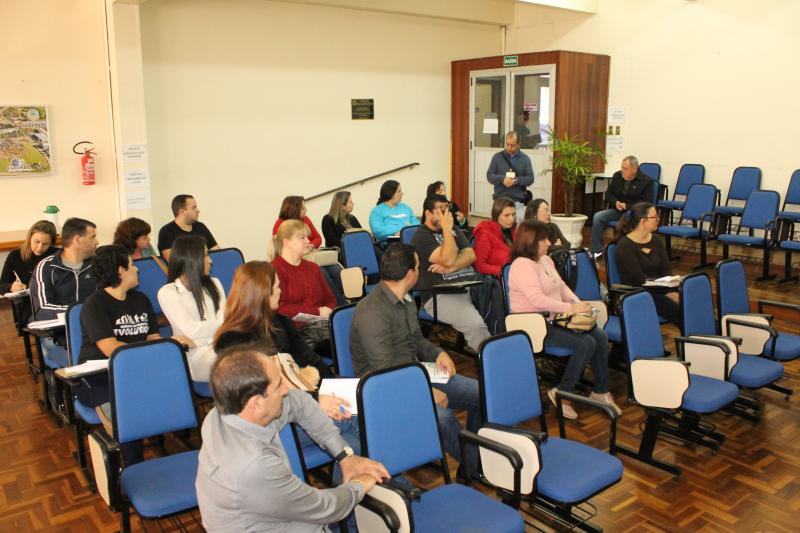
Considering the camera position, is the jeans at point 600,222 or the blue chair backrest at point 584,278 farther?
the jeans at point 600,222

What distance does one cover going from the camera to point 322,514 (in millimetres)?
2193

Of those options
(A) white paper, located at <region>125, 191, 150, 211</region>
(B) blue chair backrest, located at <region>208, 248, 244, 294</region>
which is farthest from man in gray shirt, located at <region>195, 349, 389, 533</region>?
(A) white paper, located at <region>125, 191, 150, 211</region>

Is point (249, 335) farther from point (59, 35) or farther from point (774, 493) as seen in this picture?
point (59, 35)

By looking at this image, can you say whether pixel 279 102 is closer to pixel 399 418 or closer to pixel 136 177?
pixel 136 177

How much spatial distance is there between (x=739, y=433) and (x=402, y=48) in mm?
7479

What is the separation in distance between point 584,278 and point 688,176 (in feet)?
15.5

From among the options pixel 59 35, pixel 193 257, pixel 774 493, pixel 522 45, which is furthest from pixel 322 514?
pixel 522 45

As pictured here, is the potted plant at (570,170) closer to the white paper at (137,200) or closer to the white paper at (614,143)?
the white paper at (614,143)

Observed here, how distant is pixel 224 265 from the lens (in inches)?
217

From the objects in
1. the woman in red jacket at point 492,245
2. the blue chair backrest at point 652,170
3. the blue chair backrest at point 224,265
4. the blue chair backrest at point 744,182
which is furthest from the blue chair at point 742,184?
the blue chair backrest at point 224,265

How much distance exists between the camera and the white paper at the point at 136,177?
7.50 m

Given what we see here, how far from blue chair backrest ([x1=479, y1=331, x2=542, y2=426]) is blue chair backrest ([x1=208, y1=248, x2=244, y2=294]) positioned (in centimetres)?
284

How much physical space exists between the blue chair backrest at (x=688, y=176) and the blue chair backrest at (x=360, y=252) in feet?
16.3

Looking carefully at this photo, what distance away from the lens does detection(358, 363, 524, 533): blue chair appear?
262 centimetres
